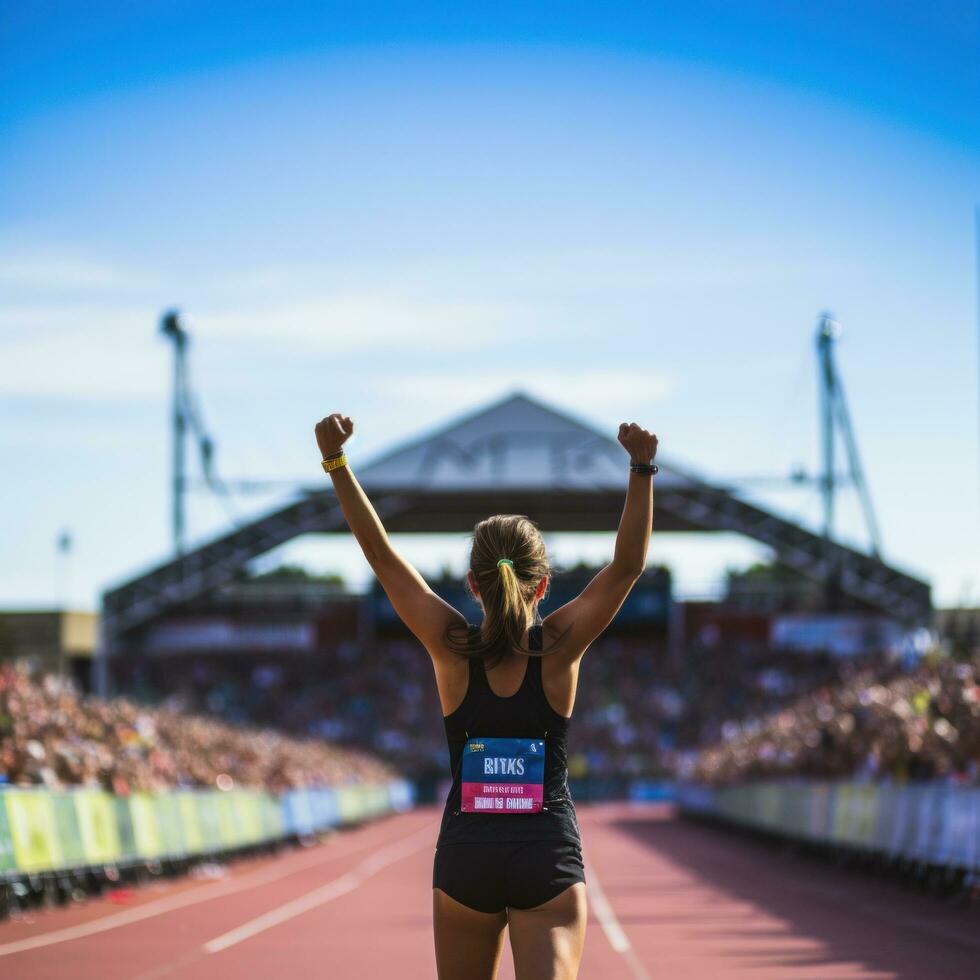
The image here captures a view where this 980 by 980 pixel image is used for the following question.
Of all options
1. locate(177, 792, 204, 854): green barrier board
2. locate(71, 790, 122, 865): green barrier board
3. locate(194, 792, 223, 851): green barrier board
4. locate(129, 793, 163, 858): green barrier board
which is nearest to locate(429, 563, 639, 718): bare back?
locate(71, 790, 122, 865): green barrier board

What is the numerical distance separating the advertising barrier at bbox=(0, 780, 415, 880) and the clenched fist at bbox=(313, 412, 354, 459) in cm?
1351

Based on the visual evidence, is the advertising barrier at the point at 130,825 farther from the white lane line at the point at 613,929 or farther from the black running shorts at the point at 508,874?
the black running shorts at the point at 508,874

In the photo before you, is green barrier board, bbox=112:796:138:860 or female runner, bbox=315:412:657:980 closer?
female runner, bbox=315:412:657:980

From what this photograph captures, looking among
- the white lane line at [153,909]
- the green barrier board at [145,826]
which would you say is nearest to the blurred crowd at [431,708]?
the white lane line at [153,909]

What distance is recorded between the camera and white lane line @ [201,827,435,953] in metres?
17.4

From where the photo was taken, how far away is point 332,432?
619 cm

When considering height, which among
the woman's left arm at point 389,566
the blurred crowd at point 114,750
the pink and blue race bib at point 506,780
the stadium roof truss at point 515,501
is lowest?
the blurred crowd at point 114,750

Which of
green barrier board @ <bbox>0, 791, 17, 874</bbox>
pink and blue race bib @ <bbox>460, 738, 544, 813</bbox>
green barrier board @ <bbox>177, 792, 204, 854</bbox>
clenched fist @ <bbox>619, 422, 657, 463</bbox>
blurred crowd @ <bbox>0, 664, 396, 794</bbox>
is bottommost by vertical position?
green barrier board @ <bbox>177, 792, 204, 854</bbox>

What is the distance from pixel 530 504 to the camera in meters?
81.3

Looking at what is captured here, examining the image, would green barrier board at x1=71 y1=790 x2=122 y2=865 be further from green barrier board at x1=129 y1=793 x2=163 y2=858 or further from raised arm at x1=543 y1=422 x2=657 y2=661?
raised arm at x1=543 y1=422 x2=657 y2=661

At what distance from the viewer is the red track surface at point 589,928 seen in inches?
571

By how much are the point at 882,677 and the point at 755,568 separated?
13547cm

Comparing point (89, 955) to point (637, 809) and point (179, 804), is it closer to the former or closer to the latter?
point (179, 804)

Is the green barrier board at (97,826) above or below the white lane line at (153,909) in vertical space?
above
